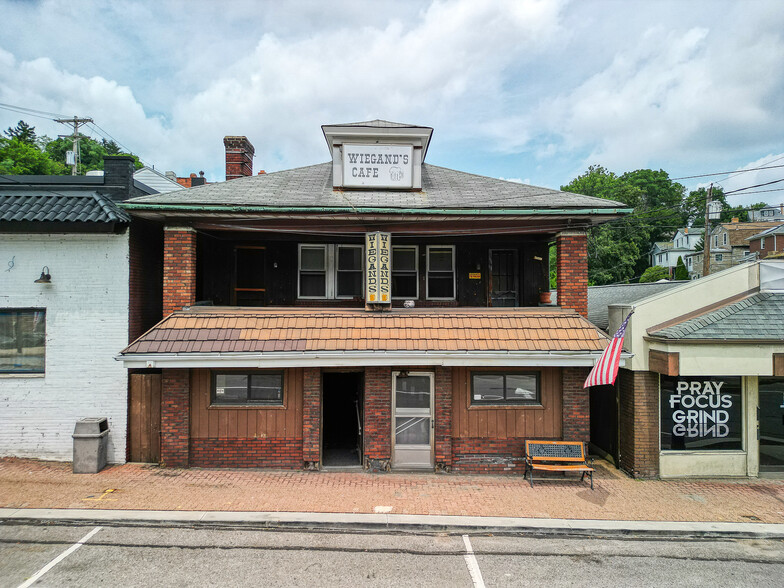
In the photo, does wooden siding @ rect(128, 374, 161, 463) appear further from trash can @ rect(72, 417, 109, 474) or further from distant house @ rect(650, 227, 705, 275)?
distant house @ rect(650, 227, 705, 275)

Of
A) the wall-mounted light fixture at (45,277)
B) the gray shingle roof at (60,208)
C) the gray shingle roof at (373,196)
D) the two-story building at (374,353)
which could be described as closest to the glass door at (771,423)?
the two-story building at (374,353)

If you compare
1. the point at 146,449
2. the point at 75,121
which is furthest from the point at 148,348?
the point at 75,121

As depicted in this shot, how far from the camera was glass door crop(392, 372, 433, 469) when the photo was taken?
9750 millimetres

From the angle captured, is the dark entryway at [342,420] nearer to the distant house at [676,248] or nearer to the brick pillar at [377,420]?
the brick pillar at [377,420]

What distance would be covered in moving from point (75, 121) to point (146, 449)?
43.7m

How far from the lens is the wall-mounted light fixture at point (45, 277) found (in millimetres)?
9734

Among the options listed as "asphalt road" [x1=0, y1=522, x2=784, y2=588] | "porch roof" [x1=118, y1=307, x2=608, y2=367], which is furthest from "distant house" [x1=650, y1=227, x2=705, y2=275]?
"asphalt road" [x1=0, y1=522, x2=784, y2=588]

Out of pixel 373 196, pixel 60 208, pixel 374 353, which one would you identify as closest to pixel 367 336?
pixel 374 353

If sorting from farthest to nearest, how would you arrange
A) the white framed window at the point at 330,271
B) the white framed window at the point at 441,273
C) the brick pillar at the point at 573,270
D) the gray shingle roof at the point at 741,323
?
the white framed window at the point at 441,273 < the white framed window at the point at 330,271 < the brick pillar at the point at 573,270 < the gray shingle roof at the point at 741,323

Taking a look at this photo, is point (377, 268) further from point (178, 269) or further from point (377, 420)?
point (178, 269)

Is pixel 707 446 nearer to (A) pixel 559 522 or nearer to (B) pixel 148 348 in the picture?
(A) pixel 559 522

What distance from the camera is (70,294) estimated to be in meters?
9.94

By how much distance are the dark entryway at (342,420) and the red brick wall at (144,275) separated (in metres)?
4.60

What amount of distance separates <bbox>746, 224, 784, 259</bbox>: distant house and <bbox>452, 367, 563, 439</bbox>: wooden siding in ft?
146
